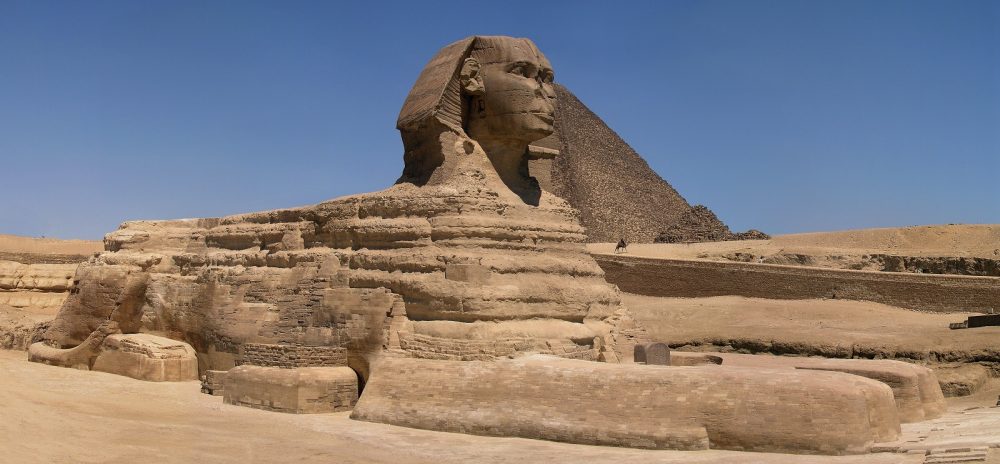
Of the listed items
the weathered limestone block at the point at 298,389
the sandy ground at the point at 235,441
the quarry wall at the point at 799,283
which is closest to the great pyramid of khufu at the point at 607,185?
the quarry wall at the point at 799,283

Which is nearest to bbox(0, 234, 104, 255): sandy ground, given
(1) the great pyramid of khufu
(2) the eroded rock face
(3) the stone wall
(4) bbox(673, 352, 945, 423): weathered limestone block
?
(1) the great pyramid of khufu

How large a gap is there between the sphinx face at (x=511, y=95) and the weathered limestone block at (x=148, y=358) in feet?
20.1

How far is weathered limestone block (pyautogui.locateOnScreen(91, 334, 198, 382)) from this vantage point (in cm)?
1377

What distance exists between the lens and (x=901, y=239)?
43188 mm

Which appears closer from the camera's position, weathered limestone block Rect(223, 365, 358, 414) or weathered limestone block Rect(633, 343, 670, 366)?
weathered limestone block Rect(223, 365, 358, 414)

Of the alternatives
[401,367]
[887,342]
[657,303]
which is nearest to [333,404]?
[401,367]

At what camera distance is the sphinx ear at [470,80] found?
39.4 feet

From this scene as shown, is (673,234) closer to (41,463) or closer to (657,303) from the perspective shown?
(657,303)

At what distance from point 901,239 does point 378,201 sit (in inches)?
1496

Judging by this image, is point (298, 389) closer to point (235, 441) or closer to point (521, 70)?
point (235, 441)

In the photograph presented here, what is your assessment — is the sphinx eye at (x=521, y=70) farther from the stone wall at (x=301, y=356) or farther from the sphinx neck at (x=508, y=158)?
the stone wall at (x=301, y=356)

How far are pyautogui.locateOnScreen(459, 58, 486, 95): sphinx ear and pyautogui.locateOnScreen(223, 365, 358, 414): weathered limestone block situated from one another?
4148mm

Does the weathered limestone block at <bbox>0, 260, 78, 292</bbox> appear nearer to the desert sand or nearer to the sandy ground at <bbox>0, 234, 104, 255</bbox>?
the sandy ground at <bbox>0, 234, 104, 255</bbox>

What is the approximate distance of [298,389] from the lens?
1052cm
